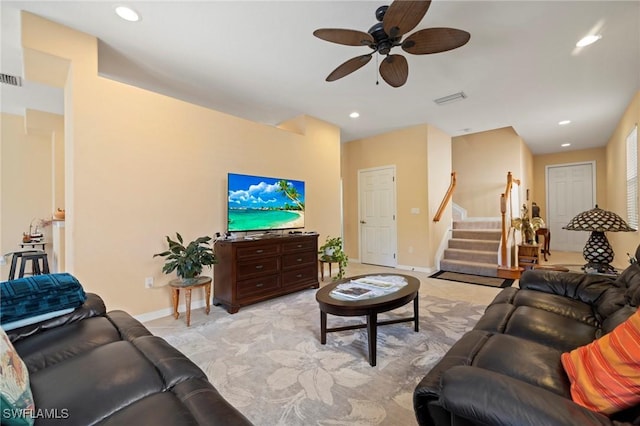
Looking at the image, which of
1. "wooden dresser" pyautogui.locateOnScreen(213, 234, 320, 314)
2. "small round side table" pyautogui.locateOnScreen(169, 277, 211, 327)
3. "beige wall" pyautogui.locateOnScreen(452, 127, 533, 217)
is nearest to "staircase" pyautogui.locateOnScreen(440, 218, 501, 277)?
"beige wall" pyautogui.locateOnScreen(452, 127, 533, 217)

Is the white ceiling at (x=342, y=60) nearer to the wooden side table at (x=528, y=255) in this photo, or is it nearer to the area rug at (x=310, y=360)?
the wooden side table at (x=528, y=255)

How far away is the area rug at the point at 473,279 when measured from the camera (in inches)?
165

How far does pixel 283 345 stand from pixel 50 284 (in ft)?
5.35

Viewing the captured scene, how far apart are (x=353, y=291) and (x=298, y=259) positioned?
1634 mm

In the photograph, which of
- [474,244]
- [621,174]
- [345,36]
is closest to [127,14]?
[345,36]

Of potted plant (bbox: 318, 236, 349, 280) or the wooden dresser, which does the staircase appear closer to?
potted plant (bbox: 318, 236, 349, 280)

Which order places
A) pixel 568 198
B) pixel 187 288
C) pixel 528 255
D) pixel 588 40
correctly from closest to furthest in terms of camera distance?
pixel 588 40 < pixel 187 288 < pixel 528 255 < pixel 568 198

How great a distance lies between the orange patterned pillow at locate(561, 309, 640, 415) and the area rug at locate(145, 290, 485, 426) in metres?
0.84

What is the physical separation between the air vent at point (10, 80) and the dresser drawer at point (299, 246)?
12.3 ft

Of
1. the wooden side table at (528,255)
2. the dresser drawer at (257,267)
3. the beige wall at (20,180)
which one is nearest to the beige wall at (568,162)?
the wooden side table at (528,255)

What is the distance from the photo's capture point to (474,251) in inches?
204

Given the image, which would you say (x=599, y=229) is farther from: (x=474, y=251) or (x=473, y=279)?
(x=474, y=251)

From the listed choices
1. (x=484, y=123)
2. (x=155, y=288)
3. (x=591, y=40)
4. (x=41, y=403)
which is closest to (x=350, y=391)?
(x=41, y=403)

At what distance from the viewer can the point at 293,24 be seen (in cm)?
236
